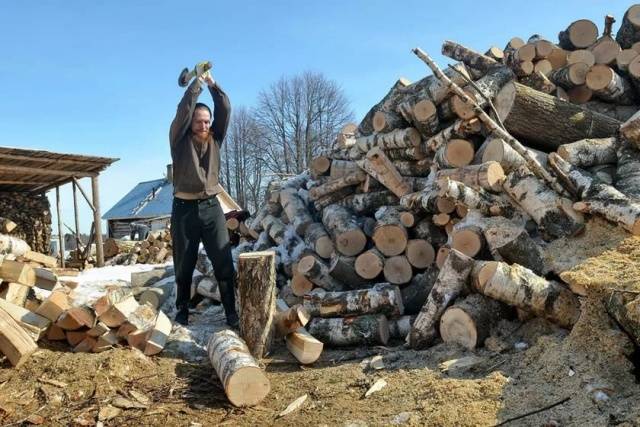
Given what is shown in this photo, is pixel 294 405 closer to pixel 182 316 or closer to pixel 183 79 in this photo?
pixel 182 316

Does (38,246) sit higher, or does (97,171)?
(97,171)

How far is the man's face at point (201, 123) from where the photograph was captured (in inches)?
180

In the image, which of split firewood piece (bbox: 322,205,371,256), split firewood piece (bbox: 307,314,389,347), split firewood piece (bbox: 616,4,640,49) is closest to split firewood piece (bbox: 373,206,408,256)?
split firewood piece (bbox: 322,205,371,256)

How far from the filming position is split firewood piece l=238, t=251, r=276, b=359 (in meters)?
4.06

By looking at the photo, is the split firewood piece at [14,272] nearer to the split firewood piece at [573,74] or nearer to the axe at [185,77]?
the axe at [185,77]

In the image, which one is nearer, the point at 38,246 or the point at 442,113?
the point at 442,113

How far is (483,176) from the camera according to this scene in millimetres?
5102

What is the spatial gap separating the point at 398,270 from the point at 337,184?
193 centimetres

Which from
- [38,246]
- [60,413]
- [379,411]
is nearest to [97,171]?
[38,246]

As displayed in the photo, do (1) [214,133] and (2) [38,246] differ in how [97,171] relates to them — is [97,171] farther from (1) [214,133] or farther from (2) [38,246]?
(1) [214,133]

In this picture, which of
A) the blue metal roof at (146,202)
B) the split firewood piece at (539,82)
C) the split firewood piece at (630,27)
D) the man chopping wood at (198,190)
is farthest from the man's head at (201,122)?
the blue metal roof at (146,202)

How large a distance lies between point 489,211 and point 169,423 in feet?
11.1

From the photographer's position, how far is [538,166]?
4859 mm

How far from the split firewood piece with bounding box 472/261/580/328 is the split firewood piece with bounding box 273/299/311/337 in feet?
4.74
